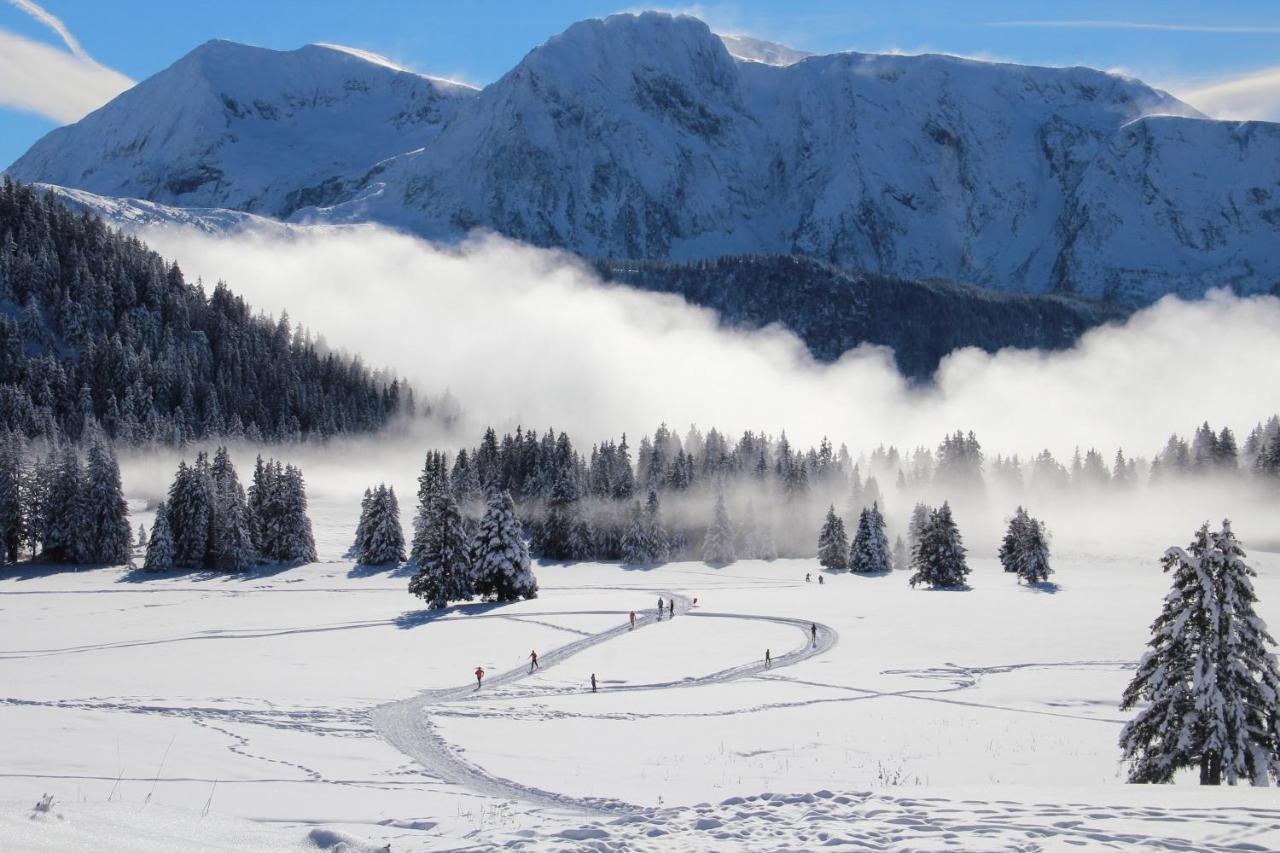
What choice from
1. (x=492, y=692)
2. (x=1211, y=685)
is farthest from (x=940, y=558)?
(x=1211, y=685)

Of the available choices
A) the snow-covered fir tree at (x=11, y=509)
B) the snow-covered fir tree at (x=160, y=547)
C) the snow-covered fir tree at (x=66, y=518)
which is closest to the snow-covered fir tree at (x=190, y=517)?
the snow-covered fir tree at (x=160, y=547)

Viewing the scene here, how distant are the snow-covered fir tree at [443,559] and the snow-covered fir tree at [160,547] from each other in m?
42.2

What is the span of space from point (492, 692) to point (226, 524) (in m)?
75.5

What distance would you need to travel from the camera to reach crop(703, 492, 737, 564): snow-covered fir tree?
126 meters

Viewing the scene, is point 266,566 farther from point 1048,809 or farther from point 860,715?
point 1048,809

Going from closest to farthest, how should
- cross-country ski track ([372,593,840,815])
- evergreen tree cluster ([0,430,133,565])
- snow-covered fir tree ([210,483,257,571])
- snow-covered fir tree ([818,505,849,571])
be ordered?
cross-country ski track ([372,593,840,815])
snow-covered fir tree ([210,483,257,571])
evergreen tree cluster ([0,430,133,565])
snow-covered fir tree ([818,505,849,571])

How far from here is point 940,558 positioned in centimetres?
9544

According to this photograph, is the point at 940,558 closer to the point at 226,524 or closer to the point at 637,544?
the point at 637,544

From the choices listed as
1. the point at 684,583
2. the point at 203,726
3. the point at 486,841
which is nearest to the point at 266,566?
the point at 684,583

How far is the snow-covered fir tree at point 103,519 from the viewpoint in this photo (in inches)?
4318

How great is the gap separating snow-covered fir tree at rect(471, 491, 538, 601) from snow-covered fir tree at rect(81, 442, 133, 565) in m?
53.4

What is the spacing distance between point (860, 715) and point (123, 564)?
98442 millimetres

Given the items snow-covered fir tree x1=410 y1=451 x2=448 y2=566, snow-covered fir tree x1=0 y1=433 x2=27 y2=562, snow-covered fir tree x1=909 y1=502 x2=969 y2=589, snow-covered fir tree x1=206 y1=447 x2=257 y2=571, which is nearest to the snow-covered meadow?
snow-covered fir tree x1=410 y1=451 x2=448 y2=566

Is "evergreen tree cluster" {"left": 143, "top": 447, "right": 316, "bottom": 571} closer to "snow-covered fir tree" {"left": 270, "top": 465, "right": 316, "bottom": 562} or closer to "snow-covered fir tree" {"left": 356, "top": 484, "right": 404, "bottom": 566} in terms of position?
"snow-covered fir tree" {"left": 270, "top": 465, "right": 316, "bottom": 562}
